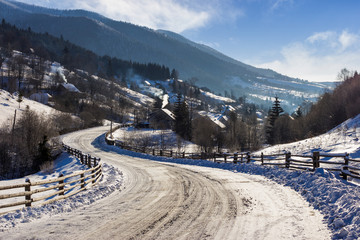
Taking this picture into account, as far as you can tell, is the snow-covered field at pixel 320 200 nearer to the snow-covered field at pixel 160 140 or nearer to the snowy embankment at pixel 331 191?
the snowy embankment at pixel 331 191

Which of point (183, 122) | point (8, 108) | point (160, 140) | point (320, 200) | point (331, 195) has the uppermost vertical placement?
point (8, 108)

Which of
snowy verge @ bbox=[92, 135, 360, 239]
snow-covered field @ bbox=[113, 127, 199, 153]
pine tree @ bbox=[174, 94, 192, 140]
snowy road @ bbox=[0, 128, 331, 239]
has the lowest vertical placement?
snowy road @ bbox=[0, 128, 331, 239]

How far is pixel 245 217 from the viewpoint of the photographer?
27.2 ft

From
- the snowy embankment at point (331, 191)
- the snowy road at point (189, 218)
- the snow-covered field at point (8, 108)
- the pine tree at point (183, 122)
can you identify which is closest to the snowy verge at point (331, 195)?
the snowy embankment at point (331, 191)

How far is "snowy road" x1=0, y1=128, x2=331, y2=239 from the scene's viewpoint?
701 cm

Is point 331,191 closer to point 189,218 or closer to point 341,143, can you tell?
point 189,218

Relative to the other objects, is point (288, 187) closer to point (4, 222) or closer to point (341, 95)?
point (4, 222)

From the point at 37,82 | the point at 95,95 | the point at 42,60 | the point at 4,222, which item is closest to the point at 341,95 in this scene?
the point at 4,222

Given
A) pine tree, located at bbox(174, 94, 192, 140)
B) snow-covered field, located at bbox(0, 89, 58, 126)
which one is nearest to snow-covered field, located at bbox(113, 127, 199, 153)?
pine tree, located at bbox(174, 94, 192, 140)

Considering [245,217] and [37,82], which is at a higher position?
[37,82]

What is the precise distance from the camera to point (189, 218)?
821 cm

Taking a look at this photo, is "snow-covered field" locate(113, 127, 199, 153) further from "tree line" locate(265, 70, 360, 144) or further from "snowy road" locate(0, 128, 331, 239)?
"snowy road" locate(0, 128, 331, 239)

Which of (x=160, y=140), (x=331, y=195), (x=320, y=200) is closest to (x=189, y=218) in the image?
(x=320, y=200)

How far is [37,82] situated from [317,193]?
134732mm
